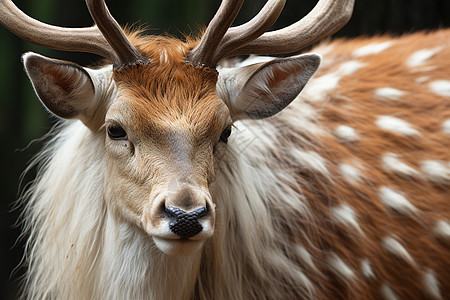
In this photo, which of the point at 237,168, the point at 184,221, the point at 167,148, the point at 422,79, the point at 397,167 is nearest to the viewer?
the point at 184,221

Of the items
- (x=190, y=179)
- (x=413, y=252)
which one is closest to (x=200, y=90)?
(x=190, y=179)

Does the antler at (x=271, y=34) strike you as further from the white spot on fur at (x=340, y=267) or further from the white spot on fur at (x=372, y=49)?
the white spot on fur at (x=340, y=267)

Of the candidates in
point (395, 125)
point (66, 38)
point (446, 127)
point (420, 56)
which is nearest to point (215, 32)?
point (66, 38)

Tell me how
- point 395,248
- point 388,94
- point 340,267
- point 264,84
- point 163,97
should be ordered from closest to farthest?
point 163,97
point 264,84
point 340,267
point 395,248
point 388,94

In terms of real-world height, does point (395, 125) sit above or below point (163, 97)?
below

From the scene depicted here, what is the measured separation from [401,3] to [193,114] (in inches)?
138

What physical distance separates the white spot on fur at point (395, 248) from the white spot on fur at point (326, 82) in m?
0.93

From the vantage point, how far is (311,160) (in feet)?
11.5

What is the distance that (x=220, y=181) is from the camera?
3.18 m

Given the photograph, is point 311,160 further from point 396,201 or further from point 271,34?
point 271,34

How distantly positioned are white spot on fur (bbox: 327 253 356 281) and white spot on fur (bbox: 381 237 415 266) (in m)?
0.26

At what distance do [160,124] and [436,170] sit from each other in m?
1.76

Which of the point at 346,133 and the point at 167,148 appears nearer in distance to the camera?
the point at 167,148

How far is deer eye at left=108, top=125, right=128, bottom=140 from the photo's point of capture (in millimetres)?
2807
